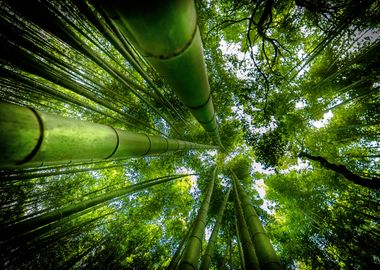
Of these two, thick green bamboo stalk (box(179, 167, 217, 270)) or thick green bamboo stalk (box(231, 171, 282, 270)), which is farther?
thick green bamboo stalk (box(179, 167, 217, 270))

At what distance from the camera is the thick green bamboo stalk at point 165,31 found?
2.03 ft

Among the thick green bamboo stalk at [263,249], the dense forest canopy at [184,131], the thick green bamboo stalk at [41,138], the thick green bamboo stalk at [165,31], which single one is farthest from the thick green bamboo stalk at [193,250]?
the thick green bamboo stalk at [165,31]

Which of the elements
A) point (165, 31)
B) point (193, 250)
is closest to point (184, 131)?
point (193, 250)

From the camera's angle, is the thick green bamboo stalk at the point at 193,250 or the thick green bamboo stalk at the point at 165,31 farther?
the thick green bamboo stalk at the point at 193,250

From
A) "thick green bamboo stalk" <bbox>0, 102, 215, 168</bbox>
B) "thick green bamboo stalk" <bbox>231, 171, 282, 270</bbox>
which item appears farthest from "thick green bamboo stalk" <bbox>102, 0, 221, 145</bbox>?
"thick green bamboo stalk" <bbox>231, 171, 282, 270</bbox>

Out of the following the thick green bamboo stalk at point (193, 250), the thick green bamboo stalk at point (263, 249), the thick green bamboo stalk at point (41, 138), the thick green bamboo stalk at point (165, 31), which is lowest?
the thick green bamboo stalk at point (193, 250)

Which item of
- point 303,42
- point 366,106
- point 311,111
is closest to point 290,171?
point 311,111

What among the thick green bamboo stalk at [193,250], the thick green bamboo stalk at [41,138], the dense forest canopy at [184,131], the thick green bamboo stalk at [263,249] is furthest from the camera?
the thick green bamboo stalk at [193,250]

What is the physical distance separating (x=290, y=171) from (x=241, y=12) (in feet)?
22.1

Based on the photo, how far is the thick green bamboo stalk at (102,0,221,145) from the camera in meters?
0.62

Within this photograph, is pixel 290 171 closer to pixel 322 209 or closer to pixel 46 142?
pixel 322 209

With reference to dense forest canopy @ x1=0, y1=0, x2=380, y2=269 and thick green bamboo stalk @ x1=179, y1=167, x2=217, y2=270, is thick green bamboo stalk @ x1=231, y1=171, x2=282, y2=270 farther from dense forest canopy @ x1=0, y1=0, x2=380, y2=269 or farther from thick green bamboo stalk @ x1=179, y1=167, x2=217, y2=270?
thick green bamboo stalk @ x1=179, y1=167, x2=217, y2=270

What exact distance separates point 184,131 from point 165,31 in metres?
7.65

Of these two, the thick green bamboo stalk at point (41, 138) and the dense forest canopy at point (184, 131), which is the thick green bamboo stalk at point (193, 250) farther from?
the thick green bamboo stalk at point (41, 138)
